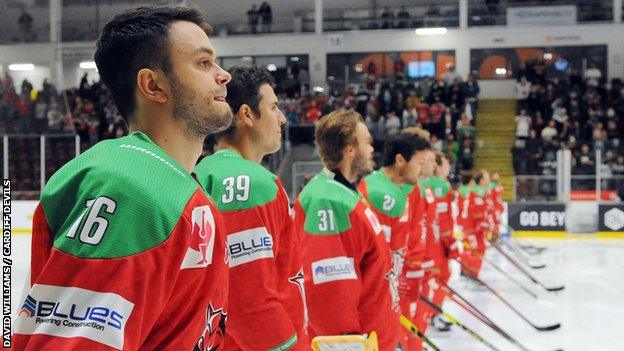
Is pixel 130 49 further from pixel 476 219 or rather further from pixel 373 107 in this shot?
pixel 373 107

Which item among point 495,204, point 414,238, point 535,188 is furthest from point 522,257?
point 414,238

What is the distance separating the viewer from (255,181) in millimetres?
1918

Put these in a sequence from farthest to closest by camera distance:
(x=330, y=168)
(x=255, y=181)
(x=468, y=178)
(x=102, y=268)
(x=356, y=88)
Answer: (x=356, y=88), (x=468, y=178), (x=330, y=168), (x=255, y=181), (x=102, y=268)

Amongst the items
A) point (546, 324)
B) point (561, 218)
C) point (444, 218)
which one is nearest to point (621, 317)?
point (546, 324)

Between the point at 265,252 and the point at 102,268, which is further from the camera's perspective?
the point at 265,252

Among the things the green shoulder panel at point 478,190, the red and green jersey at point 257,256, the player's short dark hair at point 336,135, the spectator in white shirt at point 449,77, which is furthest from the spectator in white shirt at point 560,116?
the red and green jersey at point 257,256

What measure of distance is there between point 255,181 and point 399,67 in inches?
759

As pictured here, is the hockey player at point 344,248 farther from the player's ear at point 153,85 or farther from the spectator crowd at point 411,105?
the spectator crowd at point 411,105

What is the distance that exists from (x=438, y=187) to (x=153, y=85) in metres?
5.73

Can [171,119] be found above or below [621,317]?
above

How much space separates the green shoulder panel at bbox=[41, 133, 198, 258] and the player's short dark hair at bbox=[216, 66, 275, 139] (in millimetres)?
1054

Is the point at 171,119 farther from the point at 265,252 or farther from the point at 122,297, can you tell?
the point at 265,252

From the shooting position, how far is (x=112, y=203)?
3.22 ft

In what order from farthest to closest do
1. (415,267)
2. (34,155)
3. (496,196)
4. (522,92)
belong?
(522,92) → (496,196) → (34,155) → (415,267)
